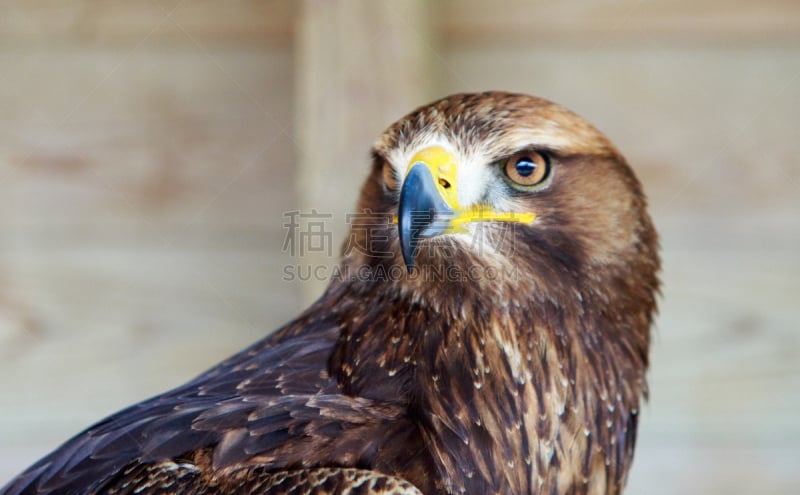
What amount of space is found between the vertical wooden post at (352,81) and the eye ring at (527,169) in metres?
0.78

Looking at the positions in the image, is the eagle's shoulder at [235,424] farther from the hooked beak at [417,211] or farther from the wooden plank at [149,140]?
the wooden plank at [149,140]

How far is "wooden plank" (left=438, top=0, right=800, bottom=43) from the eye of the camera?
295cm

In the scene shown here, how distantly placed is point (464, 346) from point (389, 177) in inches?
15.0

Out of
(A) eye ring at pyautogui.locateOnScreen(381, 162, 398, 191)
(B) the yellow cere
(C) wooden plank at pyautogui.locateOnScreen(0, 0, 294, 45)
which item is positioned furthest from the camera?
(C) wooden plank at pyautogui.locateOnScreen(0, 0, 294, 45)

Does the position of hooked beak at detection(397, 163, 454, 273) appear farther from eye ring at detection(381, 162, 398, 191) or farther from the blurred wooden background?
the blurred wooden background

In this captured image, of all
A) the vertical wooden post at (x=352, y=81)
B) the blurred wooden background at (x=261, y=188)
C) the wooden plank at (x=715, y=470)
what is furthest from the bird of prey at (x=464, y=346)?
the wooden plank at (x=715, y=470)

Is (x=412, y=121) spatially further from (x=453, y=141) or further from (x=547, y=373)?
(x=547, y=373)

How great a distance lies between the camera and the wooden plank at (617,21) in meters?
2.95

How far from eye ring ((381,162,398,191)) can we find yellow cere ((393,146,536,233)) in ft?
0.45

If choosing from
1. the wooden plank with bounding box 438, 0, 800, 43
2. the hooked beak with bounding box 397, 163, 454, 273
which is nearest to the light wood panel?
the wooden plank with bounding box 438, 0, 800, 43

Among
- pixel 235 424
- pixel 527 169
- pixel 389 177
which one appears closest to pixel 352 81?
pixel 389 177

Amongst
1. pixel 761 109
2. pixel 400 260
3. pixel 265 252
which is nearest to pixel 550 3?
pixel 761 109

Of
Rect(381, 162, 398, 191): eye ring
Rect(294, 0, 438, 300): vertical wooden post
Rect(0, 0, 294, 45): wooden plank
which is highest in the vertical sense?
Rect(0, 0, 294, 45): wooden plank

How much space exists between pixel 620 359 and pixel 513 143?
0.51 metres
